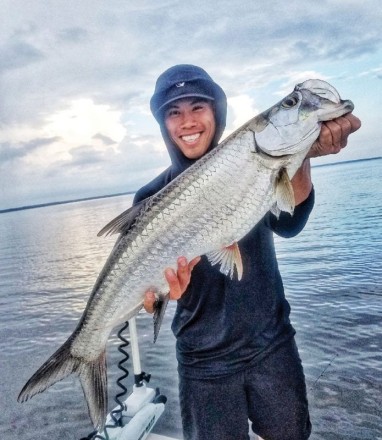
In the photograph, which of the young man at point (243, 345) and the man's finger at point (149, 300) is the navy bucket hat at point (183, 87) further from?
the man's finger at point (149, 300)

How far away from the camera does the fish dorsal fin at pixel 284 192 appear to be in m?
2.96

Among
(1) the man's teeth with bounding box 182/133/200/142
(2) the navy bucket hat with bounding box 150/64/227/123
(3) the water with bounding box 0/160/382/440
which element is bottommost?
(3) the water with bounding box 0/160/382/440

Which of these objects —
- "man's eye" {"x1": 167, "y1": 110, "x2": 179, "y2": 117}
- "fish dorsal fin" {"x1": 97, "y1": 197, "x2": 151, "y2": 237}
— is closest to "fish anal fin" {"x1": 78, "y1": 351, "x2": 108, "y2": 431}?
"fish dorsal fin" {"x1": 97, "y1": 197, "x2": 151, "y2": 237}

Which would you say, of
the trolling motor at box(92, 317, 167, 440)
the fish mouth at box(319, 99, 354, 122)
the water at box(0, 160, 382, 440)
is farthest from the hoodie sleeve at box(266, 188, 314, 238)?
the water at box(0, 160, 382, 440)

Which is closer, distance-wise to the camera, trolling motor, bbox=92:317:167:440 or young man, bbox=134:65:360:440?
young man, bbox=134:65:360:440

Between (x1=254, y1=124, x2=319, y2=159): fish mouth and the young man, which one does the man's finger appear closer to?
the young man

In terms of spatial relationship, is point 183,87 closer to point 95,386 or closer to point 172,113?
point 172,113

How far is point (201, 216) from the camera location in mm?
3105

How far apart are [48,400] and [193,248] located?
20.4ft

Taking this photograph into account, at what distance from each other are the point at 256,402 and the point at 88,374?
1387mm

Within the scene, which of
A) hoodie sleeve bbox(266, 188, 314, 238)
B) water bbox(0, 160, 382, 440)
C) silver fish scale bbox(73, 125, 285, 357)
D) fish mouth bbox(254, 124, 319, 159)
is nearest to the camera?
fish mouth bbox(254, 124, 319, 159)

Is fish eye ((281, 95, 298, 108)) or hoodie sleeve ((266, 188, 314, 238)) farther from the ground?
fish eye ((281, 95, 298, 108))

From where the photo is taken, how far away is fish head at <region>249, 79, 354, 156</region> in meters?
2.83

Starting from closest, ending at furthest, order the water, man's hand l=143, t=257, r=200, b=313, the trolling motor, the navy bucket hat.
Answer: man's hand l=143, t=257, r=200, b=313, the navy bucket hat, the trolling motor, the water
